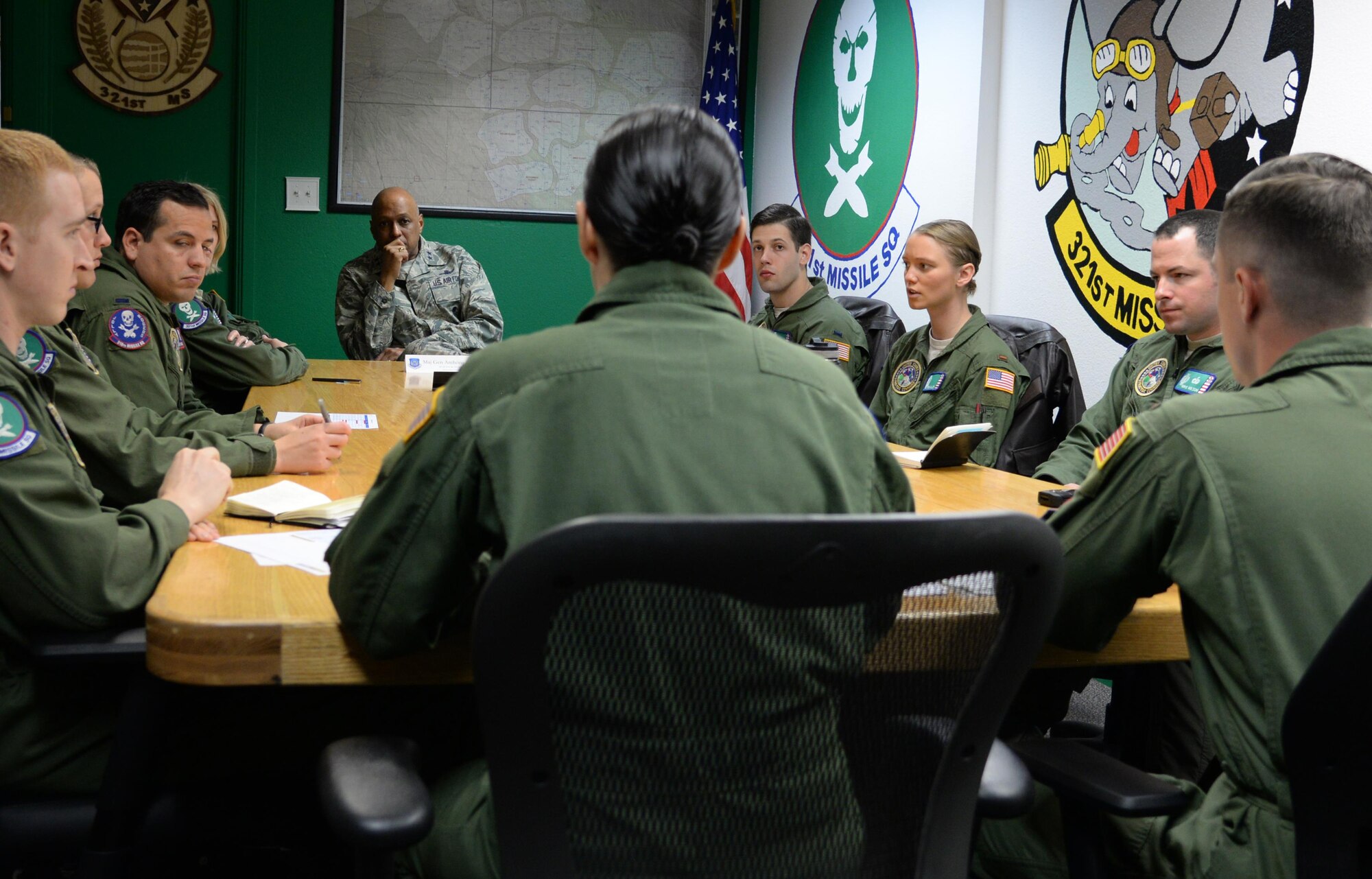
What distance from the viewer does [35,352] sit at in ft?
5.26

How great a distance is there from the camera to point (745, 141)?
21.9ft

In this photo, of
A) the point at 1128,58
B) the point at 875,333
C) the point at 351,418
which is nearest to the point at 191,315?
the point at 351,418

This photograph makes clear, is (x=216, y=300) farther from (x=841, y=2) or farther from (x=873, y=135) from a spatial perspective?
(x=841, y=2)

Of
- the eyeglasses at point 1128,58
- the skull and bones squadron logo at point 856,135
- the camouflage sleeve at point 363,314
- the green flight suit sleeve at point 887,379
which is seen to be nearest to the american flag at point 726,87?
the skull and bones squadron logo at point 856,135

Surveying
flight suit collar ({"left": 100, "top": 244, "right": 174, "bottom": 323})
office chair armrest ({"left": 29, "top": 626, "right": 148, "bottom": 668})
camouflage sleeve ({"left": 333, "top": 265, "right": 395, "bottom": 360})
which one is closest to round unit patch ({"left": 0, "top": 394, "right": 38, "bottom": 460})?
office chair armrest ({"left": 29, "top": 626, "right": 148, "bottom": 668})

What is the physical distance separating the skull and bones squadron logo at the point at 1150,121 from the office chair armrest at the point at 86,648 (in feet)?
8.85

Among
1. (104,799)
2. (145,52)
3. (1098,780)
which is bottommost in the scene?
(104,799)

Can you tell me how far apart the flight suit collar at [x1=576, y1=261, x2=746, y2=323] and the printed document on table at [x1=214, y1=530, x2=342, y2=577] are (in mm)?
513

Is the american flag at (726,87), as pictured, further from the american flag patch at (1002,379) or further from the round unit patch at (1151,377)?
the round unit patch at (1151,377)

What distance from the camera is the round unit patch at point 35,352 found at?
158 cm

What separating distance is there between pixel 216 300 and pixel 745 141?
137 inches

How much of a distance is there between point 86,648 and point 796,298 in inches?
138

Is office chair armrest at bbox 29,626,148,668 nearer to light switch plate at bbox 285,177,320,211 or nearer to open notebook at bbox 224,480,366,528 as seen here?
open notebook at bbox 224,480,366,528

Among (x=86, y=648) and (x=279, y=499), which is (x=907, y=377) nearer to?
(x=279, y=499)
